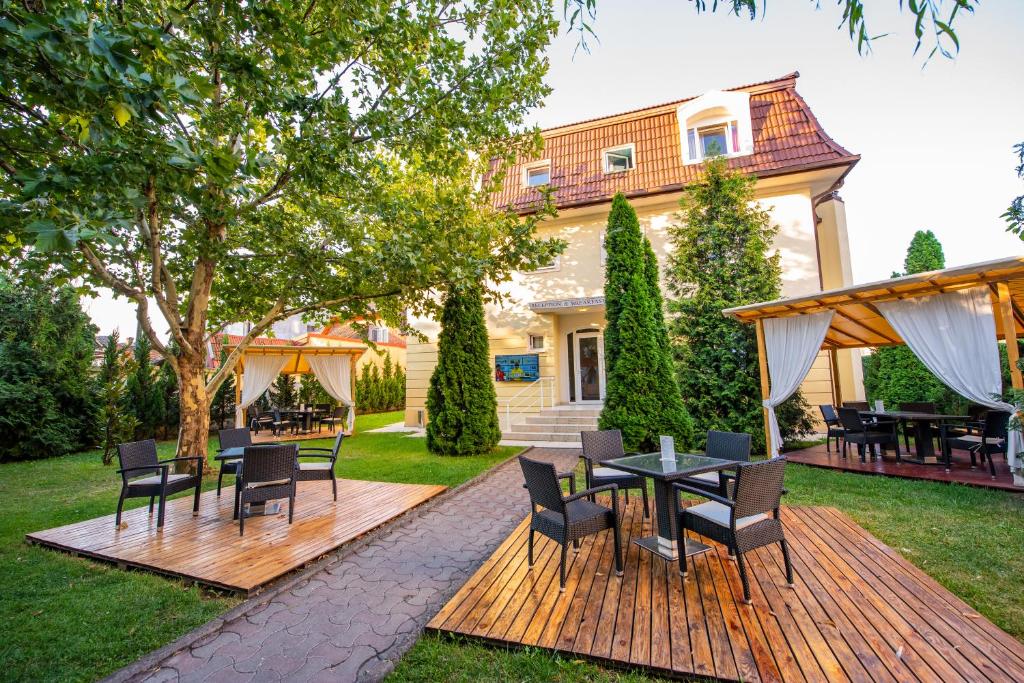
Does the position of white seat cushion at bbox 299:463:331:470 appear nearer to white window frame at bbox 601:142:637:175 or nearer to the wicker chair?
the wicker chair

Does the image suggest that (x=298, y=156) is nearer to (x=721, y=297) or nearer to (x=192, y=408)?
(x=192, y=408)

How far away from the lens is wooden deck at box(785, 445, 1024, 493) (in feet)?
18.9

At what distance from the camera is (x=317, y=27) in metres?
6.86

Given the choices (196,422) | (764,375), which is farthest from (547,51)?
(196,422)

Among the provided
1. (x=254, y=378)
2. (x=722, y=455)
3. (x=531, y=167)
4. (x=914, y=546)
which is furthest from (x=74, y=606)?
(x=531, y=167)

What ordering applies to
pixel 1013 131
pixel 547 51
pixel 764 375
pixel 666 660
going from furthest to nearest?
pixel 764 375
pixel 547 51
pixel 1013 131
pixel 666 660

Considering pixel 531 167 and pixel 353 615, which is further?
pixel 531 167

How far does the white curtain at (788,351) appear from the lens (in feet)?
24.1

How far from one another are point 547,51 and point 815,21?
6.46m

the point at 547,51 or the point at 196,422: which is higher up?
the point at 547,51

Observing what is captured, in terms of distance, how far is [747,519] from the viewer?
3.34 meters

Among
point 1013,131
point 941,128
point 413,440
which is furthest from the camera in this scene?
point 413,440

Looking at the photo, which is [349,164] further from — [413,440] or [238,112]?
[413,440]

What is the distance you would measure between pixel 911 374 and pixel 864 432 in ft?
17.4
